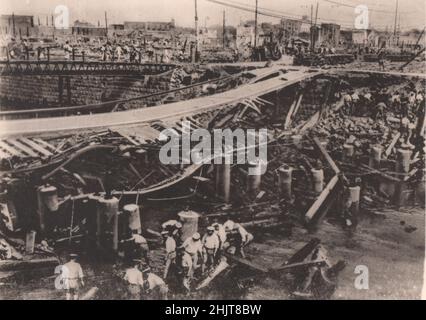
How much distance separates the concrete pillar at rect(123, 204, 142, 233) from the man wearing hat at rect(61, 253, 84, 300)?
1.02 m

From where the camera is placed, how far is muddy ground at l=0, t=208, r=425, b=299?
23.6ft

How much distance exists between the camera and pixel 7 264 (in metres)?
7.09

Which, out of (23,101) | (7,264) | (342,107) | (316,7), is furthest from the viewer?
(342,107)

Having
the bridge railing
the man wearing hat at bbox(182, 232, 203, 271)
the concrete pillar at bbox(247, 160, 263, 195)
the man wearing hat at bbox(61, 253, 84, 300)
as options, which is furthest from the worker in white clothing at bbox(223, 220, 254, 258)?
the bridge railing

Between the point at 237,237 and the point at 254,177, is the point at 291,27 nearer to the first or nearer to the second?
the point at 254,177

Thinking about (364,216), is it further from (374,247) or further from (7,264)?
(7,264)

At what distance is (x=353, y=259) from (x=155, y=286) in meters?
3.28

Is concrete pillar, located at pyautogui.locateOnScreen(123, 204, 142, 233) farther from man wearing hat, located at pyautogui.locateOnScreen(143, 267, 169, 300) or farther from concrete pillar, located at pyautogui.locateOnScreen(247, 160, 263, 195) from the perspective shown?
concrete pillar, located at pyautogui.locateOnScreen(247, 160, 263, 195)

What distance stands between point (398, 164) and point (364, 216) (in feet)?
3.99

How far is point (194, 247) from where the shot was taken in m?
7.35

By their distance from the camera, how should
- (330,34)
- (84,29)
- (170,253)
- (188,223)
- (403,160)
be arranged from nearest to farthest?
1. (170,253)
2. (188,223)
3. (84,29)
4. (403,160)
5. (330,34)

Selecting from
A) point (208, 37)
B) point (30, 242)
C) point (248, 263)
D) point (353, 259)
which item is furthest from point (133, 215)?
point (353, 259)

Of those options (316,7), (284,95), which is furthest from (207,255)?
(316,7)

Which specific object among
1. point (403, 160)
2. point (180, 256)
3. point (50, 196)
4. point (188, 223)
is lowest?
point (180, 256)
